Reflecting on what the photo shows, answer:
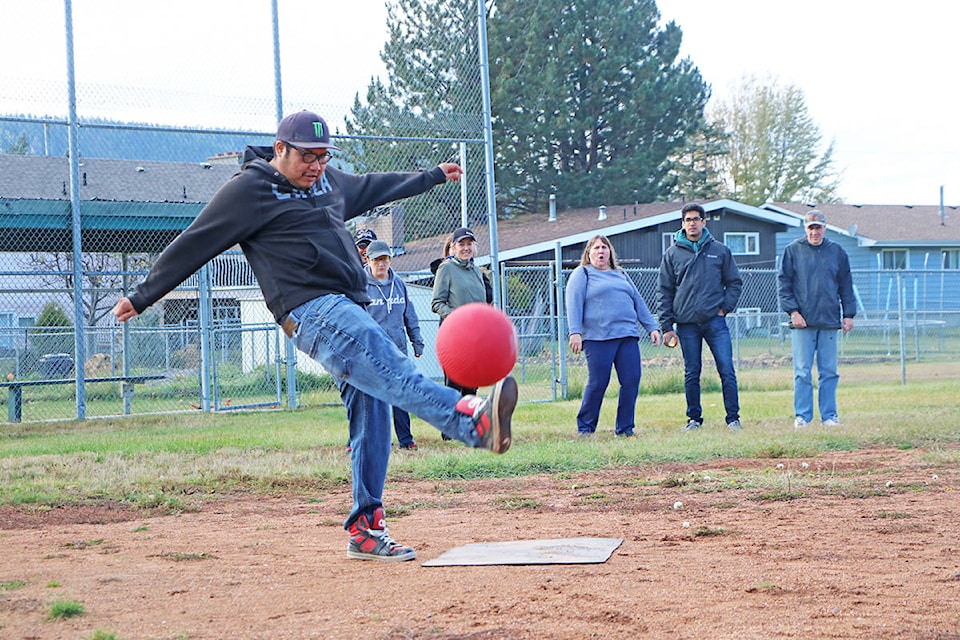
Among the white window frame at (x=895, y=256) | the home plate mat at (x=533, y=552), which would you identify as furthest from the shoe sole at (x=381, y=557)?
the white window frame at (x=895, y=256)

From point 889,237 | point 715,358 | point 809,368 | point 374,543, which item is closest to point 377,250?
point 715,358

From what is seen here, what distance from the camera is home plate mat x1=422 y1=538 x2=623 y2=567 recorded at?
16.8 ft

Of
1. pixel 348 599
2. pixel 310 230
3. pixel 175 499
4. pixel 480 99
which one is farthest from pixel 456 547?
pixel 480 99

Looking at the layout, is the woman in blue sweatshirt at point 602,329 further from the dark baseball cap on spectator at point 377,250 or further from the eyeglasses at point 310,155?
the eyeglasses at point 310,155

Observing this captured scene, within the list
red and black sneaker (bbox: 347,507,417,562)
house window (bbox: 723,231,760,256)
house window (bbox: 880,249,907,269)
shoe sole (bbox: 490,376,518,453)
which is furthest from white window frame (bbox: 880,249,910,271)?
shoe sole (bbox: 490,376,518,453)

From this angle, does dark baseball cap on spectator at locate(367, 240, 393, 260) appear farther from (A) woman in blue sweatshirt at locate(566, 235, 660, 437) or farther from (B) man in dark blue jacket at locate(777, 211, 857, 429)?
(B) man in dark blue jacket at locate(777, 211, 857, 429)

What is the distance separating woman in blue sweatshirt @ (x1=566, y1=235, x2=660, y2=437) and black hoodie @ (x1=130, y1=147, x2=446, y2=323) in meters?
6.01

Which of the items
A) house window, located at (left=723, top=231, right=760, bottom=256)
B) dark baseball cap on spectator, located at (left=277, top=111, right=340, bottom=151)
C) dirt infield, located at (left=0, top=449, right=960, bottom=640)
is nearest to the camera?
dirt infield, located at (left=0, top=449, right=960, bottom=640)

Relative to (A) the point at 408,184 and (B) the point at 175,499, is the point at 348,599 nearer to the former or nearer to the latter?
(A) the point at 408,184

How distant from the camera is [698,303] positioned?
1146 cm

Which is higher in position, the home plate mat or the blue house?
the blue house

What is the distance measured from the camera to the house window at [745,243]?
4319 cm

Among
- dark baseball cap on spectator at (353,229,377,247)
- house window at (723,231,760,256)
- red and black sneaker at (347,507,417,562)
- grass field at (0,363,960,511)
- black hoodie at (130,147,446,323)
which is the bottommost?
grass field at (0,363,960,511)

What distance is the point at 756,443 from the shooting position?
9672 mm
